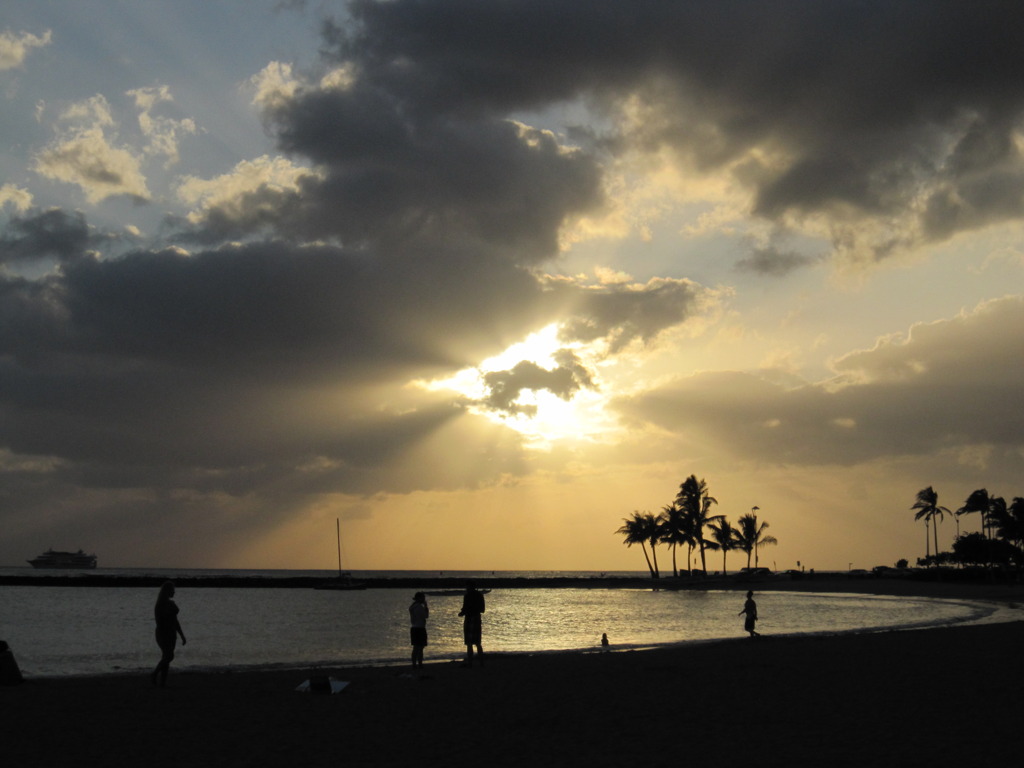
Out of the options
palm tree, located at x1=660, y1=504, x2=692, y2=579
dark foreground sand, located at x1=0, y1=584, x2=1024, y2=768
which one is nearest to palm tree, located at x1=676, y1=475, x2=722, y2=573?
palm tree, located at x1=660, y1=504, x2=692, y2=579

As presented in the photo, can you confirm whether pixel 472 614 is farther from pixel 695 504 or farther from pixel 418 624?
pixel 695 504

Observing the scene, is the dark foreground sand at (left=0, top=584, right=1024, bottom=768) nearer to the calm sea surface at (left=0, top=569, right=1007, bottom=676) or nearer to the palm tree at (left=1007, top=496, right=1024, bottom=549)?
the calm sea surface at (left=0, top=569, right=1007, bottom=676)

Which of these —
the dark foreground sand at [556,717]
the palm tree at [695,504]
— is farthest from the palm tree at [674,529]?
the dark foreground sand at [556,717]

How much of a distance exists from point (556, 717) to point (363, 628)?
37.4 meters

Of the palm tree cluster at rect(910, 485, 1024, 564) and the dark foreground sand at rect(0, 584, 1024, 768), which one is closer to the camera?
the dark foreground sand at rect(0, 584, 1024, 768)

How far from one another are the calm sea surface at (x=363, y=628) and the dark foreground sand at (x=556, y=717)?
34.4 feet

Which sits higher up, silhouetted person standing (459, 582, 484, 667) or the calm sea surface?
silhouetted person standing (459, 582, 484, 667)

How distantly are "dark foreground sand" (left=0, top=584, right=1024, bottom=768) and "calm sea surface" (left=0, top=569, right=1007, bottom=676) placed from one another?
34.4 ft

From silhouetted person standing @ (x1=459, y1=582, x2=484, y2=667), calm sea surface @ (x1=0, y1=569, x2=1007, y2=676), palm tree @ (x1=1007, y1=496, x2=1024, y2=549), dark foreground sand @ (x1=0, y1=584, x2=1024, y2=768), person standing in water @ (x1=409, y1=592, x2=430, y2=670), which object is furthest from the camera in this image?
palm tree @ (x1=1007, y1=496, x2=1024, y2=549)

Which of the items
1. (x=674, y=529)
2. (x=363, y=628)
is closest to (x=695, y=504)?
(x=674, y=529)

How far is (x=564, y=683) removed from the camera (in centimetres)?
1820

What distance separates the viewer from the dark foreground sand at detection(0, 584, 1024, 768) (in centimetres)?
1074

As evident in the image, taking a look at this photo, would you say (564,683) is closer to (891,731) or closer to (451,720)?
(451,720)

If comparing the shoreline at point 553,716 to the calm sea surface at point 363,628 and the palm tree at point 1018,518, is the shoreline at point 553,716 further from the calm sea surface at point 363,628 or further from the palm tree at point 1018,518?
the palm tree at point 1018,518
